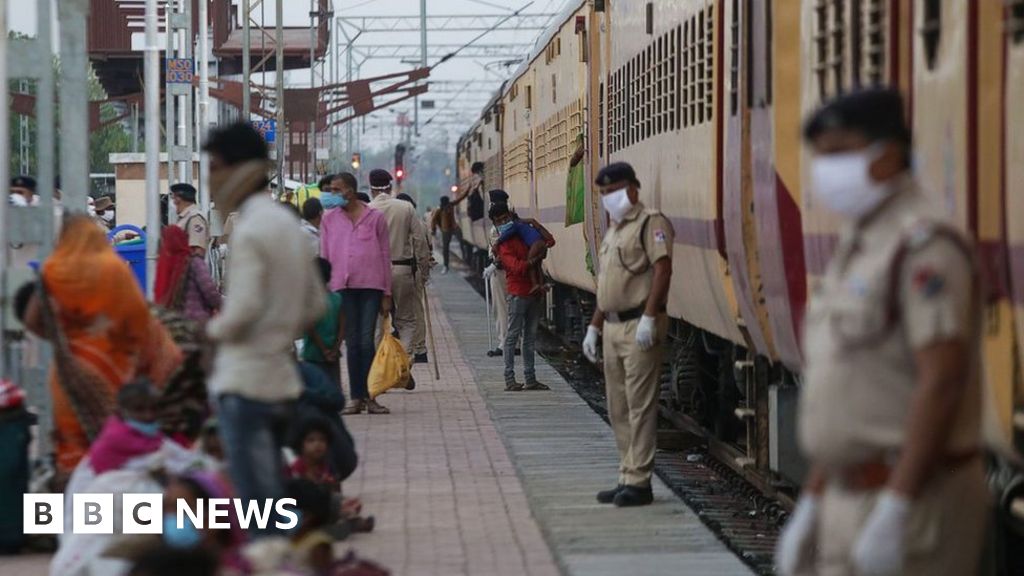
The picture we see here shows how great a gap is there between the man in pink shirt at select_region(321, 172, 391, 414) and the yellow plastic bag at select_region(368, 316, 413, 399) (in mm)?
356

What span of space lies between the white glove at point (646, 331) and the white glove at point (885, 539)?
18.9 ft

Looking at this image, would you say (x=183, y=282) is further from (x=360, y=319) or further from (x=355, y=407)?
(x=355, y=407)

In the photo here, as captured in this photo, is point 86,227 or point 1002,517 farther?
point 86,227

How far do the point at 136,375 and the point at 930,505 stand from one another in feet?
16.4

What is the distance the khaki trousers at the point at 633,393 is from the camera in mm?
10891

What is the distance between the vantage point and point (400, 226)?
18.2m

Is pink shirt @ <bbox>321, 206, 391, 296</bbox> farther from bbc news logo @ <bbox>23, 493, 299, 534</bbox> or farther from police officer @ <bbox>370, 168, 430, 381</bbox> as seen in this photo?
bbc news logo @ <bbox>23, 493, 299, 534</bbox>

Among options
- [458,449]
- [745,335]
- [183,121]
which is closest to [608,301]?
[745,335]

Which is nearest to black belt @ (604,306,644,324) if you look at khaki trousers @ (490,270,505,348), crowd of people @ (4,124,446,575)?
crowd of people @ (4,124,446,575)

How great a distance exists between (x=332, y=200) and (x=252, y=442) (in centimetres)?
1021

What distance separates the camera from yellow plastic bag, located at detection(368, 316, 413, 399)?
1614cm

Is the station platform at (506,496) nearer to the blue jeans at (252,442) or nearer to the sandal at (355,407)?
the sandal at (355,407)

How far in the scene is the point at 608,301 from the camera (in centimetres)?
1096

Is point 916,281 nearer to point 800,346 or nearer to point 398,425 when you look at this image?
point 800,346
